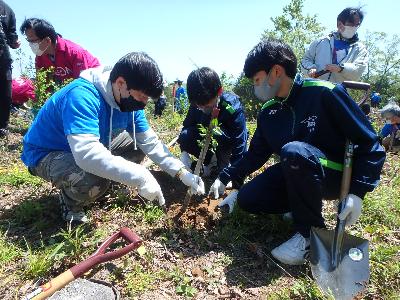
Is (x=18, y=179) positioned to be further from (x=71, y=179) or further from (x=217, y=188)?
(x=217, y=188)

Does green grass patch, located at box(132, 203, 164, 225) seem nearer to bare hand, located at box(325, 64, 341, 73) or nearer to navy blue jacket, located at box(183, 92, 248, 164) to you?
navy blue jacket, located at box(183, 92, 248, 164)

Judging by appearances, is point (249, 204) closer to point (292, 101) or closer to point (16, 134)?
point (292, 101)

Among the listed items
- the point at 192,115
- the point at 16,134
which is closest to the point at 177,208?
the point at 192,115

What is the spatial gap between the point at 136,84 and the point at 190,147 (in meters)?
1.67

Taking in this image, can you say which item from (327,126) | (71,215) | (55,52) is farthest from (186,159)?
(55,52)

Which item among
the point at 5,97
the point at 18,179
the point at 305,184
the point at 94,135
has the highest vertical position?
the point at 94,135

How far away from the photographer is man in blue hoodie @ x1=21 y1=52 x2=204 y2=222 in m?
2.61

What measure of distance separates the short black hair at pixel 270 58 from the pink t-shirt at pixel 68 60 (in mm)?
3115

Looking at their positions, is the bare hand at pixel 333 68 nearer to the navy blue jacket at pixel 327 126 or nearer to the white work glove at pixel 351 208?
the navy blue jacket at pixel 327 126

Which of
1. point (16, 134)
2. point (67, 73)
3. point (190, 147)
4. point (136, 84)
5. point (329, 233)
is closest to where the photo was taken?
point (329, 233)

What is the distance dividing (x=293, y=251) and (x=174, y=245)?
35.7 inches

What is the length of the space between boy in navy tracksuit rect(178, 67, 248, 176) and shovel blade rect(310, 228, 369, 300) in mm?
1118

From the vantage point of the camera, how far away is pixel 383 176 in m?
4.50

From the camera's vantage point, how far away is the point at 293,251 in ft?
8.54
